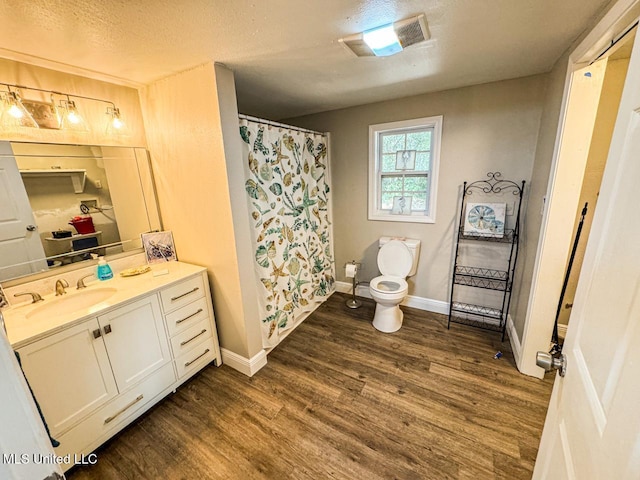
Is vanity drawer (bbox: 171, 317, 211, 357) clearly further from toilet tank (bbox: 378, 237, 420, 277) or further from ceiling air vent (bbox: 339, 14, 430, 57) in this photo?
Answer: ceiling air vent (bbox: 339, 14, 430, 57)

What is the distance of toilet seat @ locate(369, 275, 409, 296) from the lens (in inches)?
95.1

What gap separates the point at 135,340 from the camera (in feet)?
5.23

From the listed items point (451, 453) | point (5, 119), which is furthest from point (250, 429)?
point (5, 119)

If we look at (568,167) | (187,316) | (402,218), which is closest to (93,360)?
(187,316)

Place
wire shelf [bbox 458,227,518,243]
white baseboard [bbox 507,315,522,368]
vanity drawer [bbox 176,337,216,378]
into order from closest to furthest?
vanity drawer [bbox 176,337,216,378] < white baseboard [bbox 507,315,522,368] < wire shelf [bbox 458,227,518,243]

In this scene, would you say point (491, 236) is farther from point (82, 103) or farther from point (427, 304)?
point (82, 103)

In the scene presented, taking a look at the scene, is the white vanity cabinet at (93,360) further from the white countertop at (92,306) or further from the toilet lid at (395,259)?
the toilet lid at (395,259)

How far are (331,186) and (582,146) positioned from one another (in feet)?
6.90

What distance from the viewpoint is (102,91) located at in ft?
5.94

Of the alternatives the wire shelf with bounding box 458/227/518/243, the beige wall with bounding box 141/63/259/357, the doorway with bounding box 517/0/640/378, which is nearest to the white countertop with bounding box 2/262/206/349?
the beige wall with bounding box 141/63/259/357

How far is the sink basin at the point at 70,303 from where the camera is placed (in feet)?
4.83

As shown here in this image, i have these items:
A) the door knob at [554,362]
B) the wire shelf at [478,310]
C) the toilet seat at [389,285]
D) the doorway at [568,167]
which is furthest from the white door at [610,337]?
the wire shelf at [478,310]

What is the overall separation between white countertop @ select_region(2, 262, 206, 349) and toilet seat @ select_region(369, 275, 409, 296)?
1569mm

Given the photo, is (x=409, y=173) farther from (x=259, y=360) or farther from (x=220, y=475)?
(x=220, y=475)
